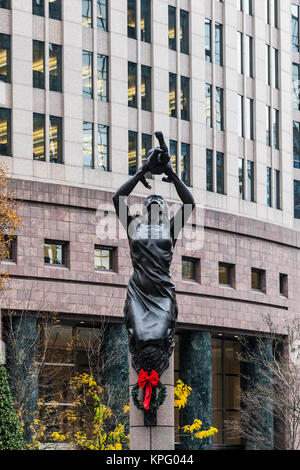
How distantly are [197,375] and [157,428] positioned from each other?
118 feet

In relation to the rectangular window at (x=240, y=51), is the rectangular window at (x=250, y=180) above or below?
below

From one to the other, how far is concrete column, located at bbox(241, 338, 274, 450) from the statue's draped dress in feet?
112

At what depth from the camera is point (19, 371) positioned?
43.9 meters

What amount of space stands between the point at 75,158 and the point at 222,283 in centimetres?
1074

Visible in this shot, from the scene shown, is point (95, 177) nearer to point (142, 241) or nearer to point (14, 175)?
point (14, 175)

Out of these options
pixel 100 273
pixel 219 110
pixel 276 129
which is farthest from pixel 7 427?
pixel 276 129

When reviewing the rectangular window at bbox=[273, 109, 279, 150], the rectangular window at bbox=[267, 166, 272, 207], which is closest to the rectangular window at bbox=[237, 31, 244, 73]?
the rectangular window at bbox=[273, 109, 279, 150]

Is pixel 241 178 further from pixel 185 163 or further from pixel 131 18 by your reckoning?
pixel 131 18

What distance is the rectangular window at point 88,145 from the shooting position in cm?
5288

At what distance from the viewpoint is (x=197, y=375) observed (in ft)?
182

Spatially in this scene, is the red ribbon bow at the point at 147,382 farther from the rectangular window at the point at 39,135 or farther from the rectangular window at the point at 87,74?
the rectangular window at the point at 87,74

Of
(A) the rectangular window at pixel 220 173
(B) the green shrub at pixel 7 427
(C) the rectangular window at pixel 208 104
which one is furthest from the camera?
(C) the rectangular window at pixel 208 104

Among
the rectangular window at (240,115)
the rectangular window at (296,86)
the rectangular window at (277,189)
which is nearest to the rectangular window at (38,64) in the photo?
the rectangular window at (240,115)
